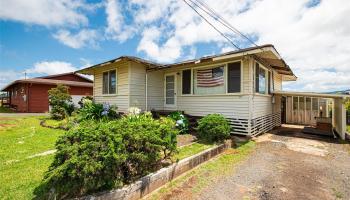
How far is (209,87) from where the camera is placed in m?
8.76

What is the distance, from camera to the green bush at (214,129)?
6438 millimetres

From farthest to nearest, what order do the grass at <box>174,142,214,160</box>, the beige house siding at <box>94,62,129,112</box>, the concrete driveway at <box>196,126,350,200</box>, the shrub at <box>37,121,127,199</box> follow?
the beige house siding at <box>94,62,129,112</box> → the grass at <box>174,142,214,160</box> → the concrete driveway at <box>196,126,350,200</box> → the shrub at <box>37,121,127,199</box>

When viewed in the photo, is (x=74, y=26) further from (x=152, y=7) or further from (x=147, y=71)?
(x=152, y=7)

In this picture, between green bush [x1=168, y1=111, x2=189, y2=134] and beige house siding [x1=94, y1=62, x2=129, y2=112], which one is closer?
green bush [x1=168, y1=111, x2=189, y2=134]

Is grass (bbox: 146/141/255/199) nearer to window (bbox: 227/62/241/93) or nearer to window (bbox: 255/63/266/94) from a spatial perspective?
window (bbox: 227/62/241/93)

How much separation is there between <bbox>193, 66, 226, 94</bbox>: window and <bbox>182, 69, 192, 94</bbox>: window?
0.27m

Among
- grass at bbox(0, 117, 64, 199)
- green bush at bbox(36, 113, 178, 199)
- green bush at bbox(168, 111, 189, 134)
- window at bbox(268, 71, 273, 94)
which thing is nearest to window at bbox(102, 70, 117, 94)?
green bush at bbox(168, 111, 189, 134)

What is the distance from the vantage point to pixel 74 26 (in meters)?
9.88

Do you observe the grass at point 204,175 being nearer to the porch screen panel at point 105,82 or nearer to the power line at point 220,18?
the power line at point 220,18

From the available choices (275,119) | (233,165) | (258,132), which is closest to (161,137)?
(233,165)

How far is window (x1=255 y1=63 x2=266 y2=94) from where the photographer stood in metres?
8.41

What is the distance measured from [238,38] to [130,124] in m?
8.70

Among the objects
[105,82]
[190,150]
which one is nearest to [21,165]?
[190,150]

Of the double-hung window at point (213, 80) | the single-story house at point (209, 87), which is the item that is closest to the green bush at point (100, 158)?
the single-story house at point (209, 87)
